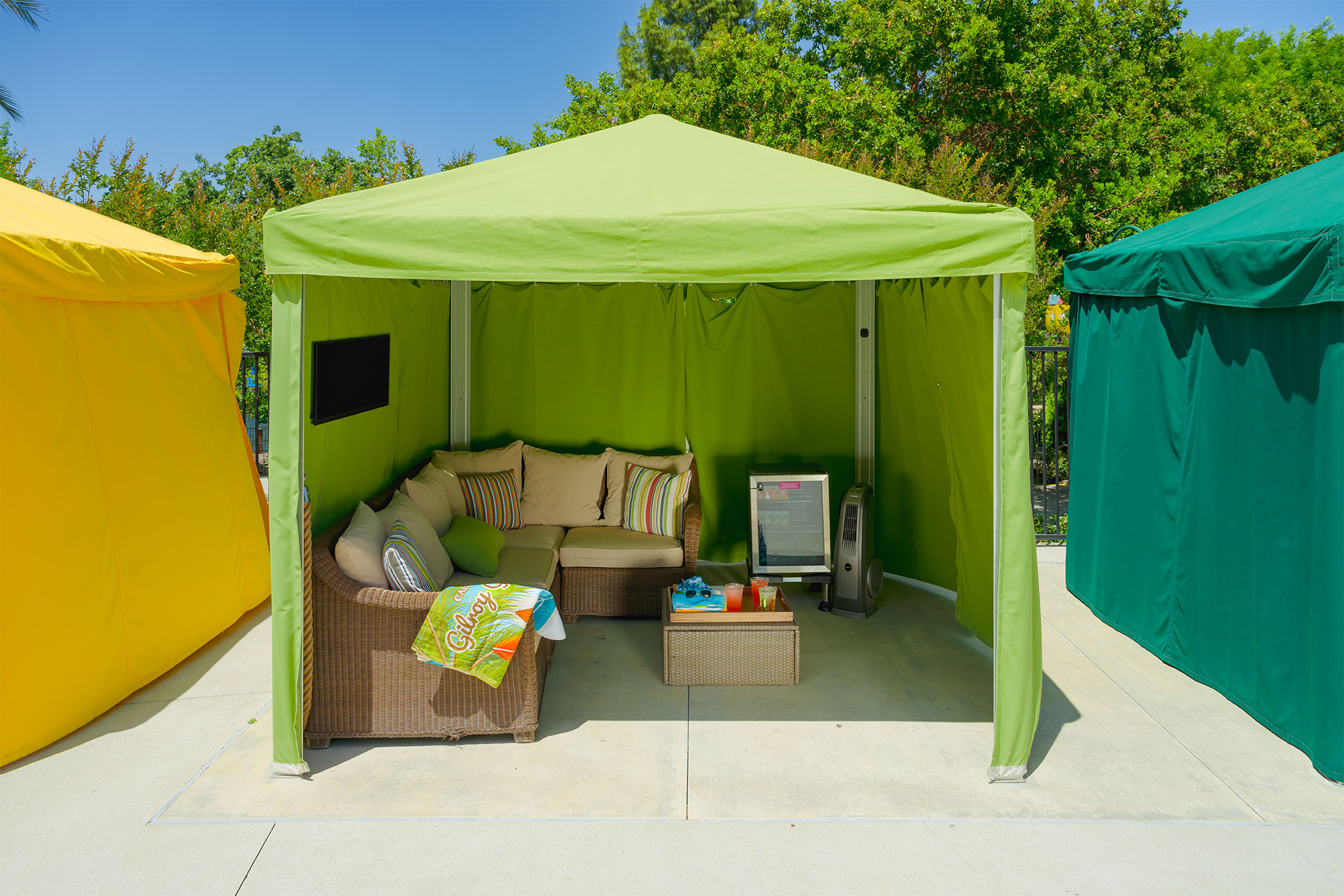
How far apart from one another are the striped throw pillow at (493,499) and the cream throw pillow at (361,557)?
1.66 metres

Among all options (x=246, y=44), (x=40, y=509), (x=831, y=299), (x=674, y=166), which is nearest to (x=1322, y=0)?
(x=831, y=299)

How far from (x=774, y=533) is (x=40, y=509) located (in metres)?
3.67

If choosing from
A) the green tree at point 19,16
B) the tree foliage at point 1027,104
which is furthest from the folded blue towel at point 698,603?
the green tree at point 19,16

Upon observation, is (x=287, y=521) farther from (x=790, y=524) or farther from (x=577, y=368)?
(x=577, y=368)

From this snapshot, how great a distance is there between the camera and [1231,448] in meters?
4.04

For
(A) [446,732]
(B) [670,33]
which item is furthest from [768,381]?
(B) [670,33]

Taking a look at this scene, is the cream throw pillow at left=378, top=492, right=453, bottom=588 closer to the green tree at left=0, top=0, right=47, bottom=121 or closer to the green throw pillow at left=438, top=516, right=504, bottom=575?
the green throw pillow at left=438, top=516, right=504, bottom=575

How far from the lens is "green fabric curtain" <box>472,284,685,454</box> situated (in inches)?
246

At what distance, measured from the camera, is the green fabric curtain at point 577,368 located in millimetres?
6246

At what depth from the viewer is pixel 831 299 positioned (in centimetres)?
615

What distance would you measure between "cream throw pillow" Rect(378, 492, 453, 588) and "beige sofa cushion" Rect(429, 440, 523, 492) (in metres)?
1.17

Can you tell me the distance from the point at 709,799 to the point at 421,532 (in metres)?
1.97

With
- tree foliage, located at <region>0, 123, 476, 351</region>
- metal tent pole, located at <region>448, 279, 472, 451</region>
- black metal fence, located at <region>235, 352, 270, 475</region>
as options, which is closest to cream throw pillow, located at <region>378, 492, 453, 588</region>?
metal tent pole, located at <region>448, 279, 472, 451</region>

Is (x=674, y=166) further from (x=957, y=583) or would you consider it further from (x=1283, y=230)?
(x=957, y=583)
